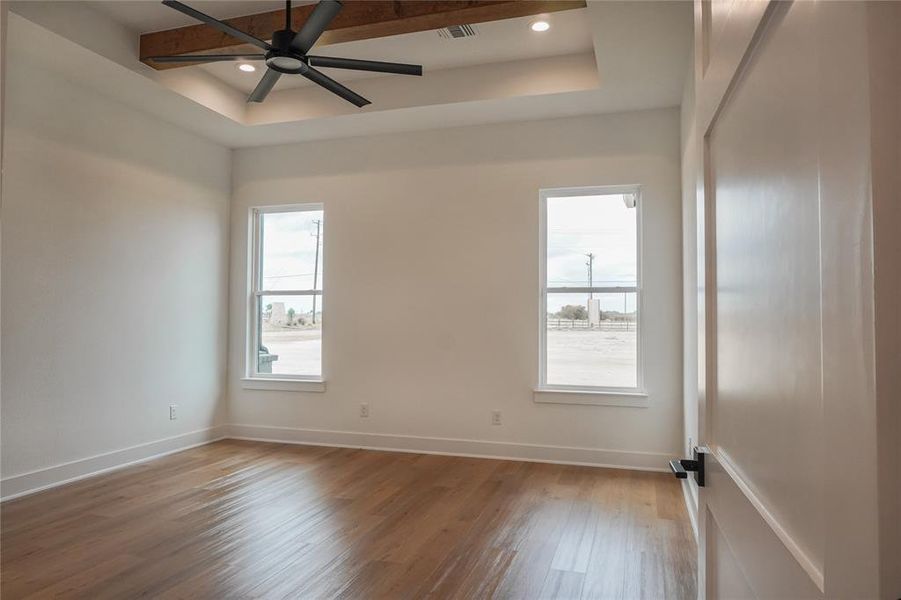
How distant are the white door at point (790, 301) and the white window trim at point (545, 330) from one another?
139 inches

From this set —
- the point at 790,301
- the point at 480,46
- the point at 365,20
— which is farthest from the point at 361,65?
the point at 790,301

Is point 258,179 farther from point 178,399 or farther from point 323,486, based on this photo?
point 323,486

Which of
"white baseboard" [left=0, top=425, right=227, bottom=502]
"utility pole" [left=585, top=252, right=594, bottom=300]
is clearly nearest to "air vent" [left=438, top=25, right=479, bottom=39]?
"utility pole" [left=585, top=252, right=594, bottom=300]

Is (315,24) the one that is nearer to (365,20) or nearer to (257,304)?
(365,20)

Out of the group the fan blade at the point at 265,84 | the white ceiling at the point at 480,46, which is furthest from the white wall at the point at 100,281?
the fan blade at the point at 265,84

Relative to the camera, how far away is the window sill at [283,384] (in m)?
5.42

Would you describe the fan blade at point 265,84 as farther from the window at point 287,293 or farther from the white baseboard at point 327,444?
the white baseboard at point 327,444

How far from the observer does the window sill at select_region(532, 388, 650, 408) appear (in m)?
4.53

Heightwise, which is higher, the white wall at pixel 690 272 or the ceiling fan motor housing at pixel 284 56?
the ceiling fan motor housing at pixel 284 56

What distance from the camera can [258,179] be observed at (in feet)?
18.7

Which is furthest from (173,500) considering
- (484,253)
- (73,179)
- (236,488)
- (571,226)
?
(571,226)

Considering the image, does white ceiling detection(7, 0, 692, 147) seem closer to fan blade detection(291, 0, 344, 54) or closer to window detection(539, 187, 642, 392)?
window detection(539, 187, 642, 392)

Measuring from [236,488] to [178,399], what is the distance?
154 centimetres

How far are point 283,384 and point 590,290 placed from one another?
3.10 metres
